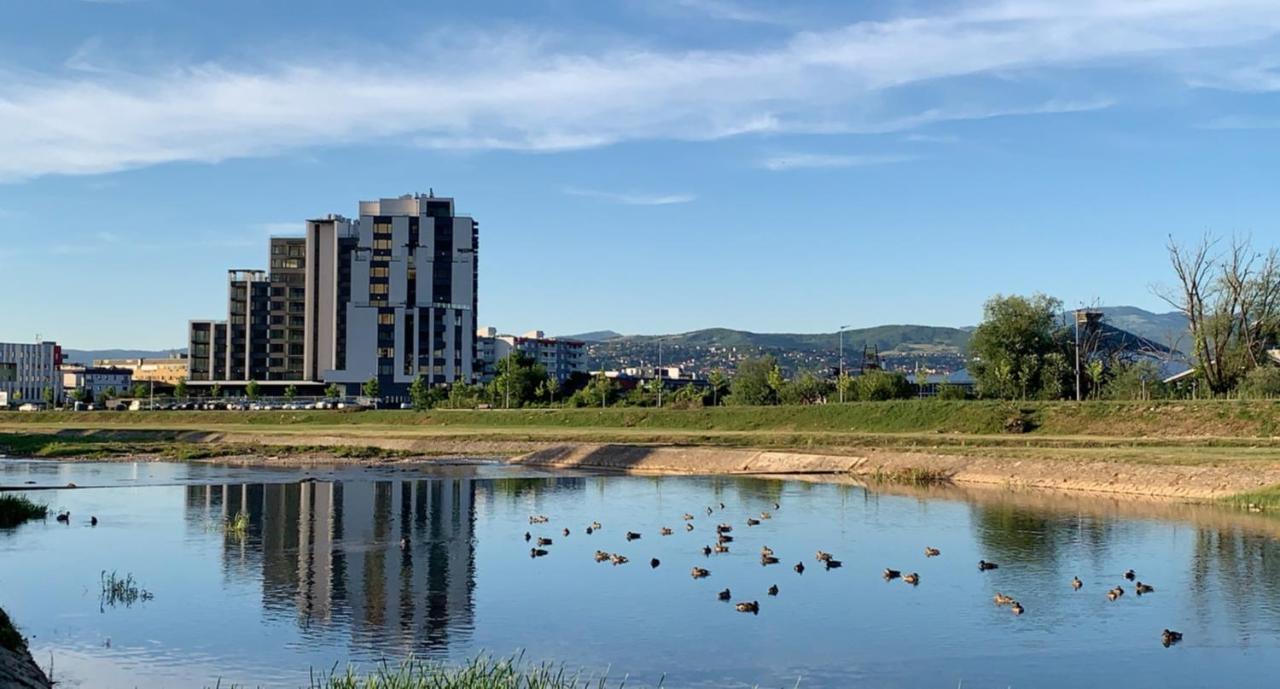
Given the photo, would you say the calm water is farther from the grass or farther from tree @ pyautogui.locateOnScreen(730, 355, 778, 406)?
tree @ pyautogui.locateOnScreen(730, 355, 778, 406)

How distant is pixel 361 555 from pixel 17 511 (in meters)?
20.2

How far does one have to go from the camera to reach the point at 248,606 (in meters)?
35.4

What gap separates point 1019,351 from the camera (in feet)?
457

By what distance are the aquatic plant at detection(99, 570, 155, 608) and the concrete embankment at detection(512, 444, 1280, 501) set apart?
152 ft

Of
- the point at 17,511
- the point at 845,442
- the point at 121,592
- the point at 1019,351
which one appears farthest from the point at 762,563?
the point at 1019,351

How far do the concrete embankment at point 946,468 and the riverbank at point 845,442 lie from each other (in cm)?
10

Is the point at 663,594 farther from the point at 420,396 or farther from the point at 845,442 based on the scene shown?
the point at 420,396

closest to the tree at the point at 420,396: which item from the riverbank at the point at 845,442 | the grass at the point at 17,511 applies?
the riverbank at the point at 845,442

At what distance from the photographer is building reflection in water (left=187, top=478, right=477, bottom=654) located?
33094 millimetres

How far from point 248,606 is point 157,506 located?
3050 cm

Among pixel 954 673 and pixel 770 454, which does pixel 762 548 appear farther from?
pixel 770 454

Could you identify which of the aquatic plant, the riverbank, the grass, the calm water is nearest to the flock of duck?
the calm water

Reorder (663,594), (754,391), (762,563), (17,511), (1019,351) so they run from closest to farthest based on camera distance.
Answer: (663,594) → (762,563) → (17,511) → (1019,351) → (754,391)

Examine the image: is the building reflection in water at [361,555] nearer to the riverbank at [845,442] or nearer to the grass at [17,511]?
the grass at [17,511]
